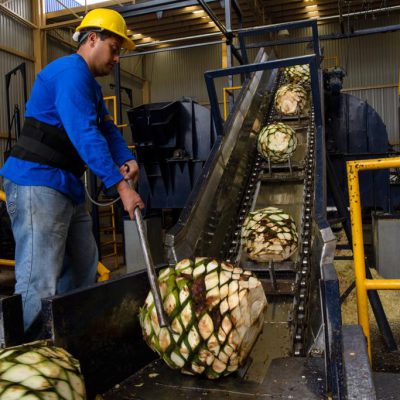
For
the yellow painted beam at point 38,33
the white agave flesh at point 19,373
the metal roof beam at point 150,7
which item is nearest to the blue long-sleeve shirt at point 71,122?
the white agave flesh at point 19,373

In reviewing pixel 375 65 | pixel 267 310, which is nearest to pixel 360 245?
pixel 267 310

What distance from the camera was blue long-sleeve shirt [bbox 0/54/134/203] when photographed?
2.02 m

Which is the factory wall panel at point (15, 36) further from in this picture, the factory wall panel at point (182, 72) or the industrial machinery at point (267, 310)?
the industrial machinery at point (267, 310)

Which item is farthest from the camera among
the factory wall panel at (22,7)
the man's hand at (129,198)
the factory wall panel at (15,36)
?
the factory wall panel at (22,7)

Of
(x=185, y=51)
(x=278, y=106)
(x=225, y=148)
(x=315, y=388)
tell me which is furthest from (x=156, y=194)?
(x=185, y=51)

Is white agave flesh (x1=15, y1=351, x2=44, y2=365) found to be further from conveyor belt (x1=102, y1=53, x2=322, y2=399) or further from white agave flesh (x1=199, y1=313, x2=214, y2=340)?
white agave flesh (x1=199, y1=313, x2=214, y2=340)

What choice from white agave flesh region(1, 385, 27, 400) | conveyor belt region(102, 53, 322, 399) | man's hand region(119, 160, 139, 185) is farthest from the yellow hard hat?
white agave flesh region(1, 385, 27, 400)

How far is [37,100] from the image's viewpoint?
232 cm

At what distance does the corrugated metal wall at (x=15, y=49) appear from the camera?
1322cm

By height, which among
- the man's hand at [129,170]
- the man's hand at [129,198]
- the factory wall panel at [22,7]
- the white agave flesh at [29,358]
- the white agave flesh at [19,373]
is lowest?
the white agave flesh at [19,373]

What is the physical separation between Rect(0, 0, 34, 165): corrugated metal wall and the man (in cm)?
1166

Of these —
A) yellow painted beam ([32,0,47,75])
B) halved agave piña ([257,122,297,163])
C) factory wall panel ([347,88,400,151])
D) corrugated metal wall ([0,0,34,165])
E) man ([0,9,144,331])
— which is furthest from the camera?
factory wall panel ([347,88,400,151])

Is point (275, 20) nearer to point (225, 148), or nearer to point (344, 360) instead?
point (225, 148)

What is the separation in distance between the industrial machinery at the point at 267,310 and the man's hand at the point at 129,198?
1.05ft
